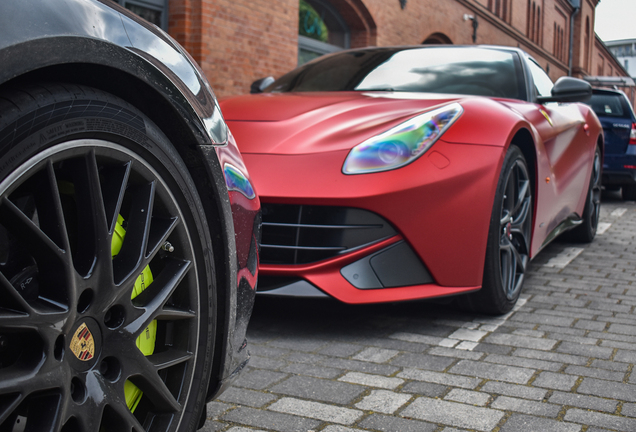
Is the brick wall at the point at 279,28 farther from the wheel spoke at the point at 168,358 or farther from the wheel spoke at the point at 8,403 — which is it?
the wheel spoke at the point at 8,403

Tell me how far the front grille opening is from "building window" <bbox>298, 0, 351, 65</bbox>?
970 centimetres

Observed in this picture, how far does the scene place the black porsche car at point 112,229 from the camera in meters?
1.26

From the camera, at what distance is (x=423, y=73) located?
443 cm

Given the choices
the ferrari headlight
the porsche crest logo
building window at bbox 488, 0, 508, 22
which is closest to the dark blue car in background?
the ferrari headlight

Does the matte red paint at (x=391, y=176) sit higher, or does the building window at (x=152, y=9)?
the building window at (x=152, y=9)

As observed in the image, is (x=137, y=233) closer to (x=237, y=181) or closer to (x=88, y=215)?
(x=88, y=215)

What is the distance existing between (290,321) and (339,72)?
6.36ft

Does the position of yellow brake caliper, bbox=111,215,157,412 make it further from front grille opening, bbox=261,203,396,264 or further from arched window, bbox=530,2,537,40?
arched window, bbox=530,2,537,40

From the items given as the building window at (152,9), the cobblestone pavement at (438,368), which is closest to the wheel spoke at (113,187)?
the cobblestone pavement at (438,368)

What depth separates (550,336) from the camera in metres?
3.25

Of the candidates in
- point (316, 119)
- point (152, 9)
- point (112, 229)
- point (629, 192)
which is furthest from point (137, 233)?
point (629, 192)

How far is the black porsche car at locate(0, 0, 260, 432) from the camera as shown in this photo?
1264 millimetres

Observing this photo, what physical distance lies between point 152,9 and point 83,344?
8045mm

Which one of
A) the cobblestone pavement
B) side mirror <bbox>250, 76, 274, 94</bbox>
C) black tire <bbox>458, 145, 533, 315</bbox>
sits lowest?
the cobblestone pavement
